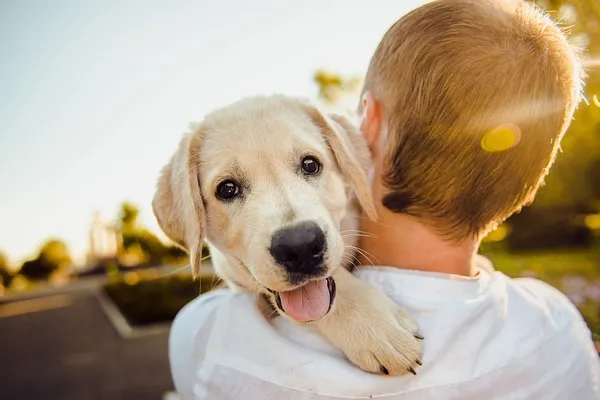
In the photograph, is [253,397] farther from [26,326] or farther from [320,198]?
[26,326]

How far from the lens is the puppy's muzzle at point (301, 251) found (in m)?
2.49

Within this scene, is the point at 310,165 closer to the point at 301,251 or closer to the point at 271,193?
the point at 271,193

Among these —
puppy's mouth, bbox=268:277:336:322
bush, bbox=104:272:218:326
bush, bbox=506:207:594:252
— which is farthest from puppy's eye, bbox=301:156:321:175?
bush, bbox=506:207:594:252

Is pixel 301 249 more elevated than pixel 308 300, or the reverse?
pixel 301 249

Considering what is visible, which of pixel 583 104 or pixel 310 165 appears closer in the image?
pixel 310 165

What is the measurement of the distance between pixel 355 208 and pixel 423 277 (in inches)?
36.0

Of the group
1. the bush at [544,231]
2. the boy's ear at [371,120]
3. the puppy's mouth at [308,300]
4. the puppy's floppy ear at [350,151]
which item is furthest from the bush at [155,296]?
the puppy's mouth at [308,300]

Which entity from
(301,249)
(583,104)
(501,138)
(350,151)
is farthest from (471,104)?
(583,104)

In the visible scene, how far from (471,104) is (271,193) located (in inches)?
42.1

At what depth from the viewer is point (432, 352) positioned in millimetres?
2215

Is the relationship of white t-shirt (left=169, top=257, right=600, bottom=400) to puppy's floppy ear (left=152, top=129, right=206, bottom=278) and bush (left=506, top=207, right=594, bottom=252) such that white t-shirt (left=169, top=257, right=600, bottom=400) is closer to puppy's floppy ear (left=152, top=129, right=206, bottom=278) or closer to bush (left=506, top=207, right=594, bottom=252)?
puppy's floppy ear (left=152, top=129, right=206, bottom=278)

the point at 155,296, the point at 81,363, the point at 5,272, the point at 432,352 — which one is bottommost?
the point at 5,272

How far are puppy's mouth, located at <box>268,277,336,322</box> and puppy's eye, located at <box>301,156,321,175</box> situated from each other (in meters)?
0.67

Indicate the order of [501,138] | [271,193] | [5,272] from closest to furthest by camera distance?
1. [501,138]
2. [271,193]
3. [5,272]
